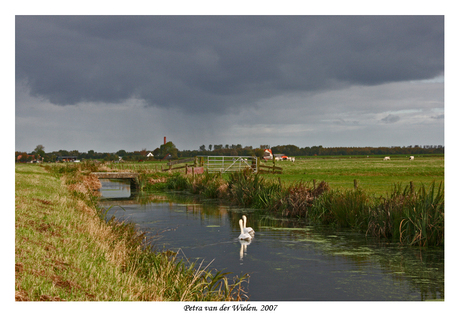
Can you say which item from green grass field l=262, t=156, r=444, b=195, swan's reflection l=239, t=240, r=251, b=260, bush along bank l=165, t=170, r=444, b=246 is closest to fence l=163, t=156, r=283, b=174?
green grass field l=262, t=156, r=444, b=195

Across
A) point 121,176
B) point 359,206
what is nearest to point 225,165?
point 121,176

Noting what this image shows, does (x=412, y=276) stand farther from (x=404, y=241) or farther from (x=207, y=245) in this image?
(x=207, y=245)

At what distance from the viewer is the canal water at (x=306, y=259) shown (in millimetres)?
9414

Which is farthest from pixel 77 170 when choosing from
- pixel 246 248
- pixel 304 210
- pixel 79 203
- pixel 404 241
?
pixel 404 241

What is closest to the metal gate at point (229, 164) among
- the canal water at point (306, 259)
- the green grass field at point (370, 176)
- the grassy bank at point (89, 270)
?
the green grass field at point (370, 176)

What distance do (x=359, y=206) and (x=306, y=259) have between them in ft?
19.8

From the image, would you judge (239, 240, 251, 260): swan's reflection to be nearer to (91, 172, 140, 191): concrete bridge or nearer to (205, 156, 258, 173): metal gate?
(91, 172, 140, 191): concrete bridge

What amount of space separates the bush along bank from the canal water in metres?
0.72

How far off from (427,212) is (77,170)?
38891 mm

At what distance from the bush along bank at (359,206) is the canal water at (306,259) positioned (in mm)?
715

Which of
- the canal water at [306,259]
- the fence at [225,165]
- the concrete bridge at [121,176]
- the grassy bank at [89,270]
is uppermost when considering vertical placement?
the fence at [225,165]

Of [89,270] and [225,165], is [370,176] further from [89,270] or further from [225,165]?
[89,270]

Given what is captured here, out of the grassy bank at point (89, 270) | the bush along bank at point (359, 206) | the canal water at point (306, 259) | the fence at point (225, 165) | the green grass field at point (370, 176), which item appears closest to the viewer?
the grassy bank at point (89, 270)

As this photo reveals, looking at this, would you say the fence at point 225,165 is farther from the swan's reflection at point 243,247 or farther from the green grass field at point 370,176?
the swan's reflection at point 243,247
